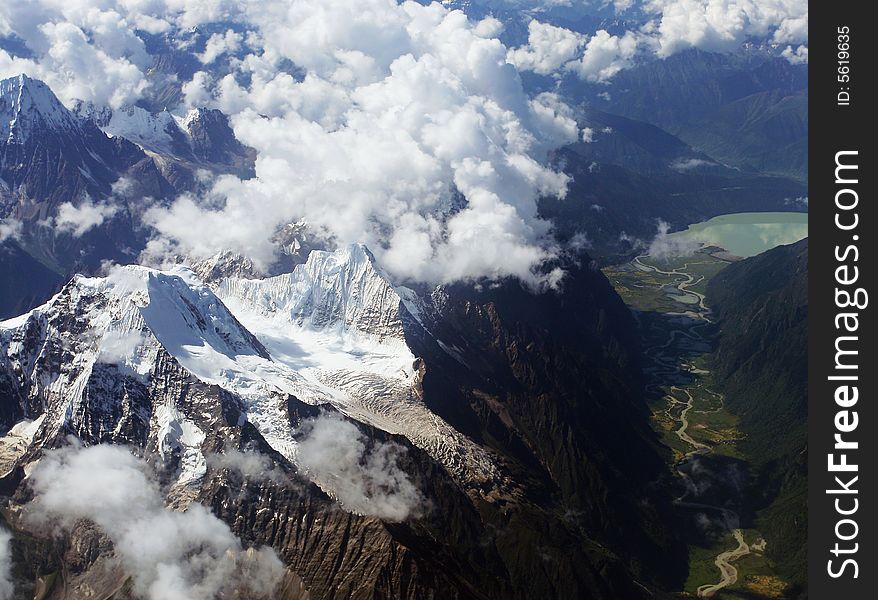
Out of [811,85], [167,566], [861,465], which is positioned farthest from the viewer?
[167,566]

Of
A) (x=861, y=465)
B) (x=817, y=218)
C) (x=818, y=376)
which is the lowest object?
(x=861, y=465)

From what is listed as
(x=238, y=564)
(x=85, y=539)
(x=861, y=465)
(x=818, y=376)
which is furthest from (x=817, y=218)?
(x=85, y=539)

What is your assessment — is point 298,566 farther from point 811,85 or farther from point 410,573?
point 811,85

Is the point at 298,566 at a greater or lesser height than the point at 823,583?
lesser

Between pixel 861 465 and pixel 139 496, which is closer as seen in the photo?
pixel 861 465

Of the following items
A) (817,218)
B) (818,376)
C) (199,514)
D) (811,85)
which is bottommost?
(199,514)

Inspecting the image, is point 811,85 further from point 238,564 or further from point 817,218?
point 238,564

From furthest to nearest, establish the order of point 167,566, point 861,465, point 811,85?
point 167,566 → point 811,85 → point 861,465

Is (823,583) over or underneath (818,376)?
underneath

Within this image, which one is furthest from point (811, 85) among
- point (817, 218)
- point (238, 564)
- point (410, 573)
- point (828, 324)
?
point (238, 564)
